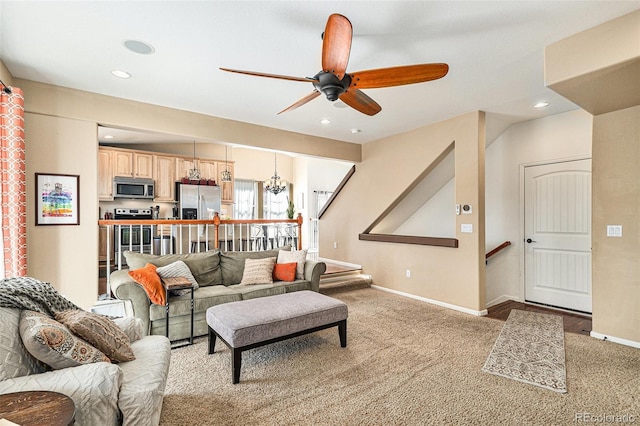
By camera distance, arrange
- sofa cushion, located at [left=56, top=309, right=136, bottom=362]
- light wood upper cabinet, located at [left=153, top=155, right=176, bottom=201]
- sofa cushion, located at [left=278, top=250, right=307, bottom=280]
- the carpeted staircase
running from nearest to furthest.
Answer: sofa cushion, located at [left=56, top=309, right=136, bottom=362]
sofa cushion, located at [left=278, top=250, right=307, bottom=280]
the carpeted staircase
light wood upper cabinet, located at [left=153, top=155, right=176, bottom=201]

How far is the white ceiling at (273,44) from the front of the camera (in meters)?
2.06

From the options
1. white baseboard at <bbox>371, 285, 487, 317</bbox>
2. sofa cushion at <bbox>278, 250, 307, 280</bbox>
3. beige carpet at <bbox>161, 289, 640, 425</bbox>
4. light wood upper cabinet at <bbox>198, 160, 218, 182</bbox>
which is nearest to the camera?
beige carpet at <bbox>161, 289, 640, 425</bbox>

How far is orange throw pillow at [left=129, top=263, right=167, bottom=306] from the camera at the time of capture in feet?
9.88

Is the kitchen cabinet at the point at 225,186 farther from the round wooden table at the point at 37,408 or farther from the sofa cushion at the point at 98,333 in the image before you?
the round wooden table at the point at 37,408

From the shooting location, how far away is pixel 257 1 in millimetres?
1979

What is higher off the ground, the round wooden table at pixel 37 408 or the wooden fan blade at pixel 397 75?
the wooden fan blade at pixel 397 75

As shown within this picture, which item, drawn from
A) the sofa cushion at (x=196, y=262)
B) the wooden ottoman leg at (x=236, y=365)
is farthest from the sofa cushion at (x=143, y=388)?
the sofa cushion at (x=196, y=262)

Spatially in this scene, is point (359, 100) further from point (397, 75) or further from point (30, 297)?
point (30, 297)

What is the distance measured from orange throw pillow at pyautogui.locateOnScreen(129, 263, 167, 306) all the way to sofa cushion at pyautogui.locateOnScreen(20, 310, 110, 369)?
1453 millimetres

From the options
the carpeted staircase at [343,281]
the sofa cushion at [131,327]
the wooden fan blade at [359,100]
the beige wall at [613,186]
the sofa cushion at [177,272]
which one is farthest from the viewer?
the carpeted staircase at [343,281]

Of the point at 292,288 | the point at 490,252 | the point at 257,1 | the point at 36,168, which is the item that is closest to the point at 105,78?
the point at 36,168

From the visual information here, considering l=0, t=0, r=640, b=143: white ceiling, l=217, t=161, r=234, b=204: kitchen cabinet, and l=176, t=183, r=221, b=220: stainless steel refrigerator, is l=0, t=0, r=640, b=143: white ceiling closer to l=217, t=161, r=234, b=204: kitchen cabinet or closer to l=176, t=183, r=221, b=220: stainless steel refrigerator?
l=176, t=183, r=221, b=220: stainless steel refrigerator

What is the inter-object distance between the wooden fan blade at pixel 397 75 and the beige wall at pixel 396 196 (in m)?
2.42

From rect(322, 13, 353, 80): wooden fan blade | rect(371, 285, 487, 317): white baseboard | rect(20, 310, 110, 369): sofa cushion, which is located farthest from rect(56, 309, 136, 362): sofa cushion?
rect(371, 285, 487, 317): white baseboard
